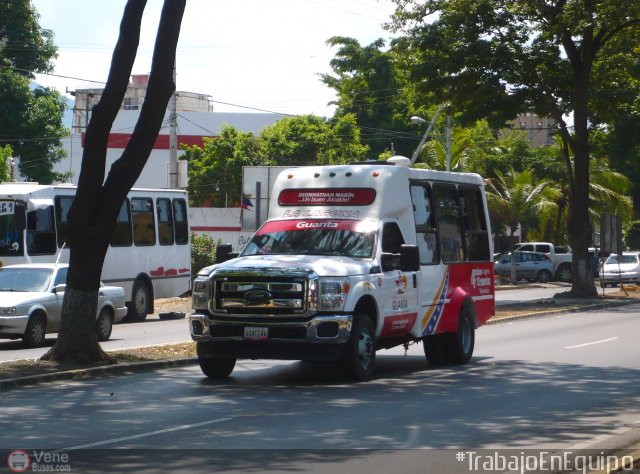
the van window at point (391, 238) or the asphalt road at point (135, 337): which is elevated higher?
the van window at point (391, 238)

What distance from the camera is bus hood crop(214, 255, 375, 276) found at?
1445cm

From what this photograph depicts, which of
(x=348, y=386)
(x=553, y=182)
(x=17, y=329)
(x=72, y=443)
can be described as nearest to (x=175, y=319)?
(x=17, y=329)

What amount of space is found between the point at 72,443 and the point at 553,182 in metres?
48.7

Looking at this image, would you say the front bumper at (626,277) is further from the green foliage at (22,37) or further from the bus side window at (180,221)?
the green foliage at (22,37)

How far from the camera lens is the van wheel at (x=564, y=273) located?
5634cm

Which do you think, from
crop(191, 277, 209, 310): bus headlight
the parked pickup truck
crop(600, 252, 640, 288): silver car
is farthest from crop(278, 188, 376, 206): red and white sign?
the parked pickup truck

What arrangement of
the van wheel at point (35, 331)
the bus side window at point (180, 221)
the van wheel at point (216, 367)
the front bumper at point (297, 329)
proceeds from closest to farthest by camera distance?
the front bumper at point (297, 329) < the van wheel at point (216, 367) < the van wheel at point (35, 331) < the bus side window at point (180, 221)

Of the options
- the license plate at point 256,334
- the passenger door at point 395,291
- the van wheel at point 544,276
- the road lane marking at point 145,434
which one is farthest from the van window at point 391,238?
the van wheel at point 544,276

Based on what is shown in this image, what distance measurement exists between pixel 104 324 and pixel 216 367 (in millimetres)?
8023

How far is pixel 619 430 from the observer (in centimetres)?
1070

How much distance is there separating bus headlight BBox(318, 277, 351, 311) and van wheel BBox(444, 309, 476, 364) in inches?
154

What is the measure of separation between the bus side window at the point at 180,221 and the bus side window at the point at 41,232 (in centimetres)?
556

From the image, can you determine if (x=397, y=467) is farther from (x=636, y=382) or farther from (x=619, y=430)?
(x=636, y=382)

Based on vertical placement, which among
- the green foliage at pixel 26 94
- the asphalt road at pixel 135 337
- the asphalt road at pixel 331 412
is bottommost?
the asphalt road at pixel 331 412
